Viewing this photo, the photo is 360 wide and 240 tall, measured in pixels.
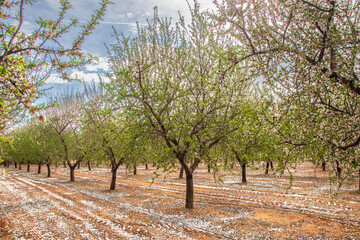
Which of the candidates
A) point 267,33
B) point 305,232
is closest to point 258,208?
point 305,232

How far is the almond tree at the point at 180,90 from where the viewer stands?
1184 centimetres

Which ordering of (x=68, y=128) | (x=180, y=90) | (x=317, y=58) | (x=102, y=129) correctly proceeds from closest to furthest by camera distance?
(x=317, y=58)
(x=180, y=90)
(x=102, y=129)
(x=68, y=128)

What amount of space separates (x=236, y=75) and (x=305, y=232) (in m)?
8.73

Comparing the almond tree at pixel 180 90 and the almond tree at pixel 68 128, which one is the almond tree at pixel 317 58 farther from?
the almond tree at pixel 68 128

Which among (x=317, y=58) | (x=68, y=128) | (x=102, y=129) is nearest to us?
(x=317, y=58)

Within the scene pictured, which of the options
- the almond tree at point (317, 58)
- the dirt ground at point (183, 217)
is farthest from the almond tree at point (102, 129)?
the almond tree at point (317, 58)

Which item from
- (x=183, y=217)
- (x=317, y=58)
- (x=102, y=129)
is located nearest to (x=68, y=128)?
(x=102, y=129)

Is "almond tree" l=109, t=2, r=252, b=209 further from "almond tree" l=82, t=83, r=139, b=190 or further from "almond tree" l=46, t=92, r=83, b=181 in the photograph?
"almond tree" l=46, t=92, r=83, b=181

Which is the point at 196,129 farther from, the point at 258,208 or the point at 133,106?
the point at 258,208

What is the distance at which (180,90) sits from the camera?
12.0 meters

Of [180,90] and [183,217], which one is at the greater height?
[180,90]

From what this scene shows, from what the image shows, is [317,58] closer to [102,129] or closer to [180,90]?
[180,90]

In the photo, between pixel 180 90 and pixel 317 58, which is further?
pixel 180 90

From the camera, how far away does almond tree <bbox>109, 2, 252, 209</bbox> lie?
1184 cm
